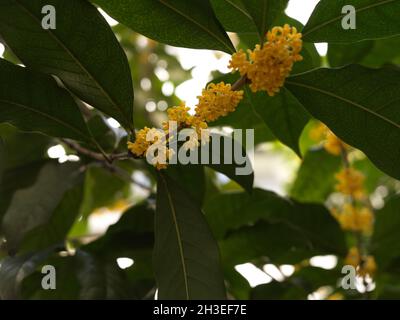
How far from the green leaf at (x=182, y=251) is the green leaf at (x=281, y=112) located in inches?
10.6

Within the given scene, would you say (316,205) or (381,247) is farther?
(381,247)

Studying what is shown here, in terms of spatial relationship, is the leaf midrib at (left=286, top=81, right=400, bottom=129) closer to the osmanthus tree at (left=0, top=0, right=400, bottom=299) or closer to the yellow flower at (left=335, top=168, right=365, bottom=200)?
the osmanthus tree at (left=0, top=0, right=400, bottom=299)

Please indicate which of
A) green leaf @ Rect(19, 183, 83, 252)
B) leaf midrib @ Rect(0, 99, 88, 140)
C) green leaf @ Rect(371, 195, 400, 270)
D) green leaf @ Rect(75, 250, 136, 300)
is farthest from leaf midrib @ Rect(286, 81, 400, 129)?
green leaf @ Rect(19, 183, 83, 252)

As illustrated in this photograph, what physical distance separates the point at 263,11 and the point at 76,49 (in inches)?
14.2

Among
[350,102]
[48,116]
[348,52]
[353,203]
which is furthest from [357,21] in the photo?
[353,203]

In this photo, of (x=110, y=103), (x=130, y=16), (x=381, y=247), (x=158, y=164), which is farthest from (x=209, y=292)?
(x=381, y=247)

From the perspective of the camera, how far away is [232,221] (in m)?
1.52

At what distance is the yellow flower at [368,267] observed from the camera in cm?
159

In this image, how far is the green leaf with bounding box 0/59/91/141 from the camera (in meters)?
1.05

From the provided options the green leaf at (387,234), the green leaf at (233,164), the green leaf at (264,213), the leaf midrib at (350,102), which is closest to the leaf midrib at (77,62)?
the green leaf at (233,164)

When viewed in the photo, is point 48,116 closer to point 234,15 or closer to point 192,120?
point 192,120

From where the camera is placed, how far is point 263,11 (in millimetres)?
1015
